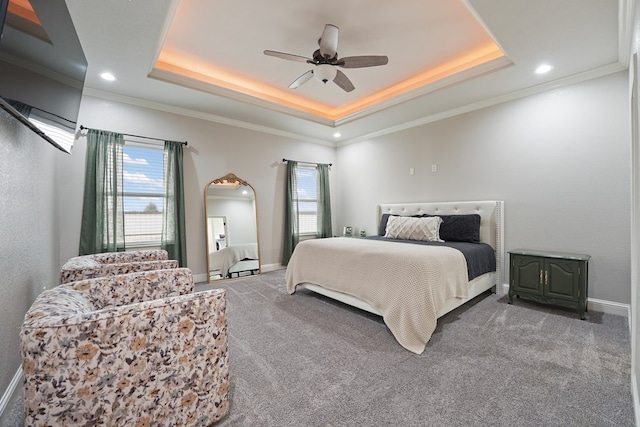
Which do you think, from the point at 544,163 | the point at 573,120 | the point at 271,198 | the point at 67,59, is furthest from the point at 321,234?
the point at 67,59

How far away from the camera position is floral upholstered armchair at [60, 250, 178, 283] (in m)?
2.03

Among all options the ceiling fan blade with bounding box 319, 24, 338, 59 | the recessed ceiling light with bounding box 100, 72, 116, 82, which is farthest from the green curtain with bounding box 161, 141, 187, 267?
the ceiling fan blade with bounding box 319, 24, 338, 59

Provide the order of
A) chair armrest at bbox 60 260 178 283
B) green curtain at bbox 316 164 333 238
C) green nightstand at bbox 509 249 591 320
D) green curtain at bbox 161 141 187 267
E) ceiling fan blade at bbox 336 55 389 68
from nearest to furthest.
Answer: chair armrest at bbox 60 260 178 283 → ceiling fan blade at bbox 336 55 389 68 → green nightstand at bbox 509 249 591 320 → green curtain at bbox 161 141 187 267 → green curtain at bbox 316 164 333 238

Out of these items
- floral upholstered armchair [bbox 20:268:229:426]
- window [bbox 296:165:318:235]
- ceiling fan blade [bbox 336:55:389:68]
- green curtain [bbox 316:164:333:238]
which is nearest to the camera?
floral upholstered armchair [bbox 20:268:229:426]

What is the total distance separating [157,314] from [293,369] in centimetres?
109

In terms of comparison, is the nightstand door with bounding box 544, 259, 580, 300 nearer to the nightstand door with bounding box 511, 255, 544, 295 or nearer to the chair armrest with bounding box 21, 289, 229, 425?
the nightstand door with bounding box 511, 255, 544, 295

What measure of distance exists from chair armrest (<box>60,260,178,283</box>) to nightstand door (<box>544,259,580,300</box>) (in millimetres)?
3823

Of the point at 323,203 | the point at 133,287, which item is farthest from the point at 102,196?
the point at 323,203

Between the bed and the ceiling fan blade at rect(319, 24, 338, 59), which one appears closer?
the bed

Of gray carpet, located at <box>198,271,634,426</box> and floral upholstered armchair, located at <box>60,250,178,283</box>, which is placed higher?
floral upholstered armchair, located at <box>60,250,178,283</box>

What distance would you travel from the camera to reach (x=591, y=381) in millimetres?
1733

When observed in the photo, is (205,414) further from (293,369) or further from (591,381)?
(591,381)

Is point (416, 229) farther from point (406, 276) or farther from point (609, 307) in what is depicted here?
point (609, 307)

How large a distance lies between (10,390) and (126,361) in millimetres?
1131
